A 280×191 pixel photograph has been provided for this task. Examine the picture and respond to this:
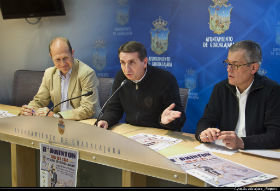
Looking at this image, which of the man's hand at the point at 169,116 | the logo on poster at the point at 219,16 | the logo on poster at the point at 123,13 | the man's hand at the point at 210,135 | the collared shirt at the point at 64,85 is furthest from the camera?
the logo on poster at the point at 123,13

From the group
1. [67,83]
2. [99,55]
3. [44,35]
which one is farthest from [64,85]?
[44,35]

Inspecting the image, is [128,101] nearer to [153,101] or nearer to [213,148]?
[153,101]

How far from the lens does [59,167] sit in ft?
4.31

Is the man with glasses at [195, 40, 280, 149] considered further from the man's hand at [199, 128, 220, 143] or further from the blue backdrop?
the blue backdrop

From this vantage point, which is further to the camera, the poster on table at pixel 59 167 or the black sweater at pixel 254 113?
the black sweater at pixel 254 113

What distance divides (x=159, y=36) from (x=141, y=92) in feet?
4.02

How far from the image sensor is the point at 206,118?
1.93 m

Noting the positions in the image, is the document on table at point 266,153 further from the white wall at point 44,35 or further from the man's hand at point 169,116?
the white wall at point 44,35

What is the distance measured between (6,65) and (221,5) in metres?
3.37

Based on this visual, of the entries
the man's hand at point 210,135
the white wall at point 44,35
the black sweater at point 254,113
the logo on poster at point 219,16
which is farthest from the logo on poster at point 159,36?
the man's hand at point 210,135

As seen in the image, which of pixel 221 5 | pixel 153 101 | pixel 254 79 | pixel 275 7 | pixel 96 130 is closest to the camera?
pixel 96 130

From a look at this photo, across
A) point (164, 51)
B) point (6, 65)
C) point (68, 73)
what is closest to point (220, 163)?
point (68, 73)

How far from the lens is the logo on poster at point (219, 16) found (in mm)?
2922

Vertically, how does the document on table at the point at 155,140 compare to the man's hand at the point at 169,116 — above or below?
below
